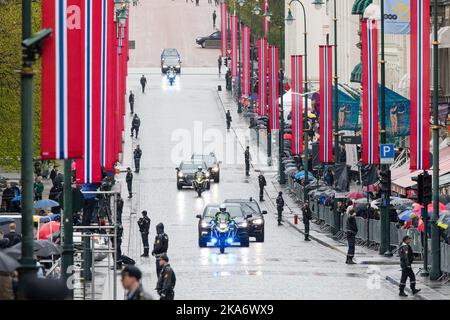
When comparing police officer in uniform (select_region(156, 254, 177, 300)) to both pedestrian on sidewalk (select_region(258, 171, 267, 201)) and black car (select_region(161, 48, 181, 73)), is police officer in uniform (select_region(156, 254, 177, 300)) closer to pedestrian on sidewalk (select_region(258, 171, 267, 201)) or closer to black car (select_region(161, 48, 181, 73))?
pedestrian on sidewalk (select_region(258, 171, 267, 201))

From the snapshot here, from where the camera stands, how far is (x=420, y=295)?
123 feet

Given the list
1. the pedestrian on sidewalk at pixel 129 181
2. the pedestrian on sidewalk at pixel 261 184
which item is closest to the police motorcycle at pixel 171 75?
the pedestrian on sidewalk at pixel 129 181

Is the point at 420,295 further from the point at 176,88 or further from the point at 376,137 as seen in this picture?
the point at 176,88

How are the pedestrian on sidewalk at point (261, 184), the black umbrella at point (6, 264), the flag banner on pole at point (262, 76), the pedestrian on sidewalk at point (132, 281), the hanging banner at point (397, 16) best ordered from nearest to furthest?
the pedestrian on sidewalk at point (132, 281)
the black umbrella at point (6, 264)
the hanging banner at point (397, 16)
the pedestrian on sidewalk at point (261, 184)
the flag banner on pole at point (262, 76)

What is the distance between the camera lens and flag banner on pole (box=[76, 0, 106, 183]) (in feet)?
105

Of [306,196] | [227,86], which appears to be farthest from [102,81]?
[227,86]

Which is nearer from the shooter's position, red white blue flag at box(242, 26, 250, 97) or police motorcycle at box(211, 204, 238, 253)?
police motorcycle at box(211, 204, 238, 253)

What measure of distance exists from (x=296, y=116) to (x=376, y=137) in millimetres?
19349

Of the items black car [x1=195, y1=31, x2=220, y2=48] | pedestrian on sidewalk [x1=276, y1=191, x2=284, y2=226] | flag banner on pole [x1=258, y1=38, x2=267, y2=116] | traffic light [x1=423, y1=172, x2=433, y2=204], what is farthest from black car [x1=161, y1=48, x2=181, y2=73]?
traffic light [x1=423, y1=172, x2=433, y2=204]

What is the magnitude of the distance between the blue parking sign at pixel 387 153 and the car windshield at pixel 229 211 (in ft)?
19.4

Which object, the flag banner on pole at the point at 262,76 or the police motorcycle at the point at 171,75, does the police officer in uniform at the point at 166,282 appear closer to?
the flag banner on pole at the point at 262,76

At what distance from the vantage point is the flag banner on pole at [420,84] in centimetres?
4116

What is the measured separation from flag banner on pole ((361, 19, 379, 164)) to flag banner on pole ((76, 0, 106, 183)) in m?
18.3
